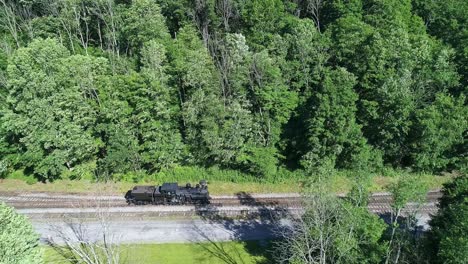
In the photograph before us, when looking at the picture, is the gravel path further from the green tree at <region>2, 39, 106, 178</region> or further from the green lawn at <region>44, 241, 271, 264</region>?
the green tree at <region>2, 39, 106, 178</region>

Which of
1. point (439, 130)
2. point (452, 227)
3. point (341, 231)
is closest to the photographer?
point (452, 227)

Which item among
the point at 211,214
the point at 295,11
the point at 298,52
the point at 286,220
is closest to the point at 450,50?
the point at 298,52

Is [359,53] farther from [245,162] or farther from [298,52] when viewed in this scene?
[245,162]

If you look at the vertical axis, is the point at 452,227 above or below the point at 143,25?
below

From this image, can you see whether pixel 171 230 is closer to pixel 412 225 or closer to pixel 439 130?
pixel 412 225

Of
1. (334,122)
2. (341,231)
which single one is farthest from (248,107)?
(341,231)

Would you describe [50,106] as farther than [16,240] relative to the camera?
Yes
